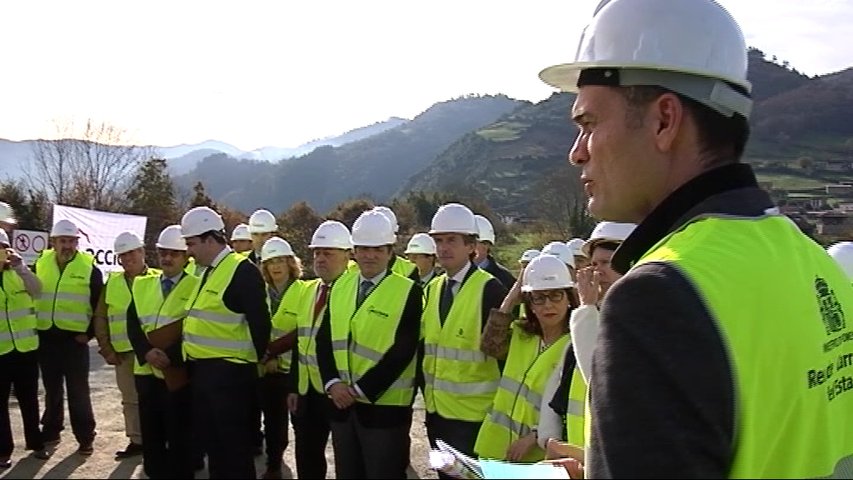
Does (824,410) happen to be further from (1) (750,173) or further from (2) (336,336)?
(2) (336,336)

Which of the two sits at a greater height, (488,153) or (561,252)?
(488,153)

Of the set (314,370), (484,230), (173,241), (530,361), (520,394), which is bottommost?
(314,370)

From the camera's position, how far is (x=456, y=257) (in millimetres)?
5746

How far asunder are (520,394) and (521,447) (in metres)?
0.29

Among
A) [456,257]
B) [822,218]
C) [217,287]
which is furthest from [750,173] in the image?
[822,218]

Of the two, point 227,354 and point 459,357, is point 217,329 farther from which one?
point 459,357

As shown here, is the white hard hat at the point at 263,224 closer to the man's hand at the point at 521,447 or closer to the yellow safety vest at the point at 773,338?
the man's hand at the point at 521,447

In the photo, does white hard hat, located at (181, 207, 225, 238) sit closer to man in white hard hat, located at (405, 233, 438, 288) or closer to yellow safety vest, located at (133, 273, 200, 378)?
yellow safety vest, located at (133, 273, 200, 378)

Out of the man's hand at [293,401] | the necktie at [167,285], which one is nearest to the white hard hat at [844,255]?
the man's hand at [293,401]

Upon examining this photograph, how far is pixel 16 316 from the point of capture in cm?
728

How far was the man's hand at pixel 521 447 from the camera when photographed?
4.09 meters

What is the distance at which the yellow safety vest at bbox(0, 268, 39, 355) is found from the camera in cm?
724

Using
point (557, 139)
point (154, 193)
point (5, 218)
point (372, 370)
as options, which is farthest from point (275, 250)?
point (557, 139)

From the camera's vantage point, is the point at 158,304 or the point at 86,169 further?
the point at 86,169
